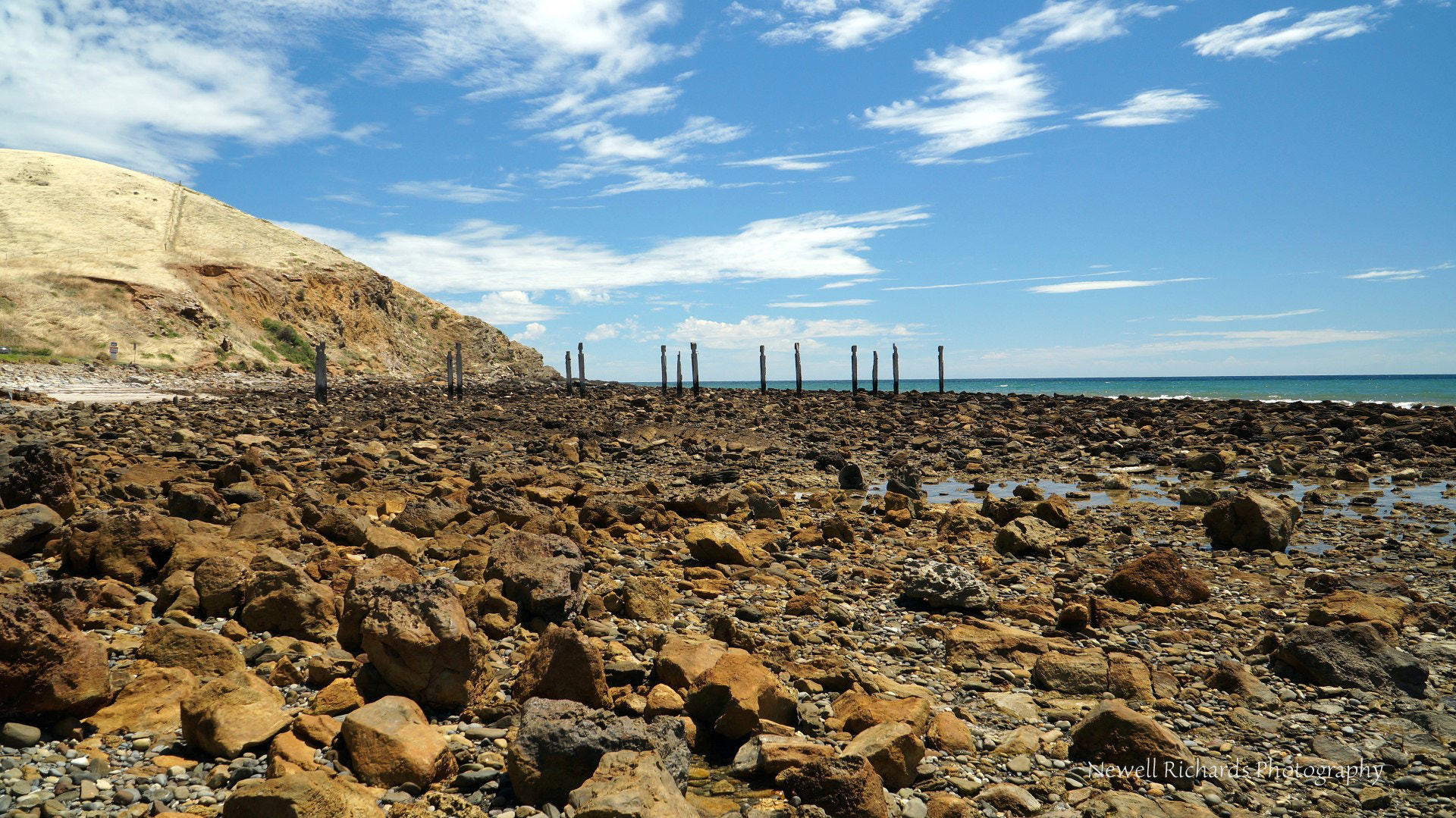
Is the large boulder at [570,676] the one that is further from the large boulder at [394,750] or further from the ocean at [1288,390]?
the ocean at [1288,390]

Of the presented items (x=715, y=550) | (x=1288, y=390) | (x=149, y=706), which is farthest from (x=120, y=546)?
(x=1288, y=390)

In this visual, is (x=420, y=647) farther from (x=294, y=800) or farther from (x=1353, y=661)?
(x=1353, y=661)

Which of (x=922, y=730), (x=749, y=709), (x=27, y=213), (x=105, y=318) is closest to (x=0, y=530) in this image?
(x=749, y=709)

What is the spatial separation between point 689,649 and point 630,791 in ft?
6.90

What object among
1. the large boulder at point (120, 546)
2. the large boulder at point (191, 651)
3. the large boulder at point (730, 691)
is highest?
the large boulder at point (120, 546)

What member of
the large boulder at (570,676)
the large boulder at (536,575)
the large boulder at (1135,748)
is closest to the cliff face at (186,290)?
the large boulder at (536,575)

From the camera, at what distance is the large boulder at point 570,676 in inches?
197

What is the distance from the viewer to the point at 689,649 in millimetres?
5734

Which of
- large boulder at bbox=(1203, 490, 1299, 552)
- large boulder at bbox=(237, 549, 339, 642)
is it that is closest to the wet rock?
large boulder at bbox=(1203, 490, 1299, 552)

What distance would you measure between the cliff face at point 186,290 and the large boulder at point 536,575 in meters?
47.0

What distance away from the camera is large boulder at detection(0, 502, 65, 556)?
7168 mm

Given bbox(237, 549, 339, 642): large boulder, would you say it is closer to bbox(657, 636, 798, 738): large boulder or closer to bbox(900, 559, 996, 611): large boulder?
bbox(657, 636, 798, 738): large boulder

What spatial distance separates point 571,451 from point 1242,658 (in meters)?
13.5

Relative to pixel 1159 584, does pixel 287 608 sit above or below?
above
